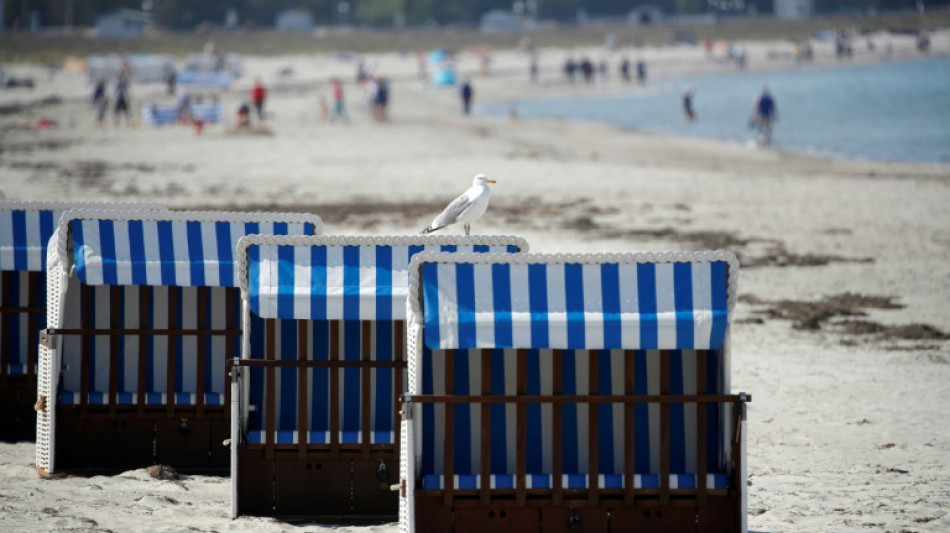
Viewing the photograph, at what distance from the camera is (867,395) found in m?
11.7

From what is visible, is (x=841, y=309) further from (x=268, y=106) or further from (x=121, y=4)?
(x=121, y=4)

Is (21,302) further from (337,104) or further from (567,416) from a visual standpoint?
(337,104)

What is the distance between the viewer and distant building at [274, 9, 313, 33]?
420 ft

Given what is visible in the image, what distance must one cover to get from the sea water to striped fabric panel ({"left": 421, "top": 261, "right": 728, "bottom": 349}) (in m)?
28.5

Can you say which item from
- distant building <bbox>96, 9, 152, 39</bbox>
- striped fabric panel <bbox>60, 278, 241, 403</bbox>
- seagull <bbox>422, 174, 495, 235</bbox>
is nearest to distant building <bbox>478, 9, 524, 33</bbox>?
distant building <bbox>96, 9, 152, 39</bbox>

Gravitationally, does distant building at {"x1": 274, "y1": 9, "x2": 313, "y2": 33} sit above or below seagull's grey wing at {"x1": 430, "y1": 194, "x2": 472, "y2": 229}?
above

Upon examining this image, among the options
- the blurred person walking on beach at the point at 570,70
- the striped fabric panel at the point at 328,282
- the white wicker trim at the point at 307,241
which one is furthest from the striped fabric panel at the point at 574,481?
the blurred person walking on beach at the point at 570,70

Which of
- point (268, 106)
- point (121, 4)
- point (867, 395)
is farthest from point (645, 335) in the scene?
point (121, 4)

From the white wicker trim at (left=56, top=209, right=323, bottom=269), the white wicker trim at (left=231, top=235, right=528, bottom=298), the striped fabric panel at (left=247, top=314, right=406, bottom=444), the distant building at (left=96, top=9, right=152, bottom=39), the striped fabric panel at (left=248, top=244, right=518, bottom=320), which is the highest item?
the distant building at (left=96, top=9, right=152, bottom=39)

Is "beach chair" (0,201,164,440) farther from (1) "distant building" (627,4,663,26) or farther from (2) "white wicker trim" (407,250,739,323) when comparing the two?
(1) "distant building" (627,4,663,26)

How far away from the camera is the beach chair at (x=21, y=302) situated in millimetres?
9953

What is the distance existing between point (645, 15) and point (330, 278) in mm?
136315

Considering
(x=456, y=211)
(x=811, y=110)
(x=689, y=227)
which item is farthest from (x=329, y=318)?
(x=811, y=110)

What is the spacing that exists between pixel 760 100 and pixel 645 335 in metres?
31.4
